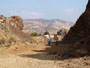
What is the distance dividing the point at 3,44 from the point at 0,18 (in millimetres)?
10190

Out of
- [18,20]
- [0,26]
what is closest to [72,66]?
[0,26]

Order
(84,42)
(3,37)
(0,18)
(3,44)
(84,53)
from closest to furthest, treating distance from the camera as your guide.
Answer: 1. (84,53)
2. (84,42)
3. (3,44)
4. (3,37)
5. (0,18)

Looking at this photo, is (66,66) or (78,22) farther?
(78,22)

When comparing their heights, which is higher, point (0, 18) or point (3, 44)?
point (0, 18)

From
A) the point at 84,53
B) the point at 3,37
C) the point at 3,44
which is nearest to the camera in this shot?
the point at 84,53

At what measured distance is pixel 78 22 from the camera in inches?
1235

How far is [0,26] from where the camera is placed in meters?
32.6

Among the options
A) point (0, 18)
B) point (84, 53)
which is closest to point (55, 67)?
point (84, 53)

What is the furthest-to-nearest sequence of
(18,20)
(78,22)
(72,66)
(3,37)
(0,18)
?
(18,20)
(0,18)
(78,22)
(3,37)
(72,66)

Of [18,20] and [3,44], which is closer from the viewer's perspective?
[3,44]

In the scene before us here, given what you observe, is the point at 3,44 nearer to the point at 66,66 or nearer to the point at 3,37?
the point at 3,37

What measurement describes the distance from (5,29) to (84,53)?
2146 centimetres

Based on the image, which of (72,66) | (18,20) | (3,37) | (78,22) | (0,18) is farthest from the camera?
(18,20)

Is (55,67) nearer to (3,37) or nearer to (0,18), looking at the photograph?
(3,37)
